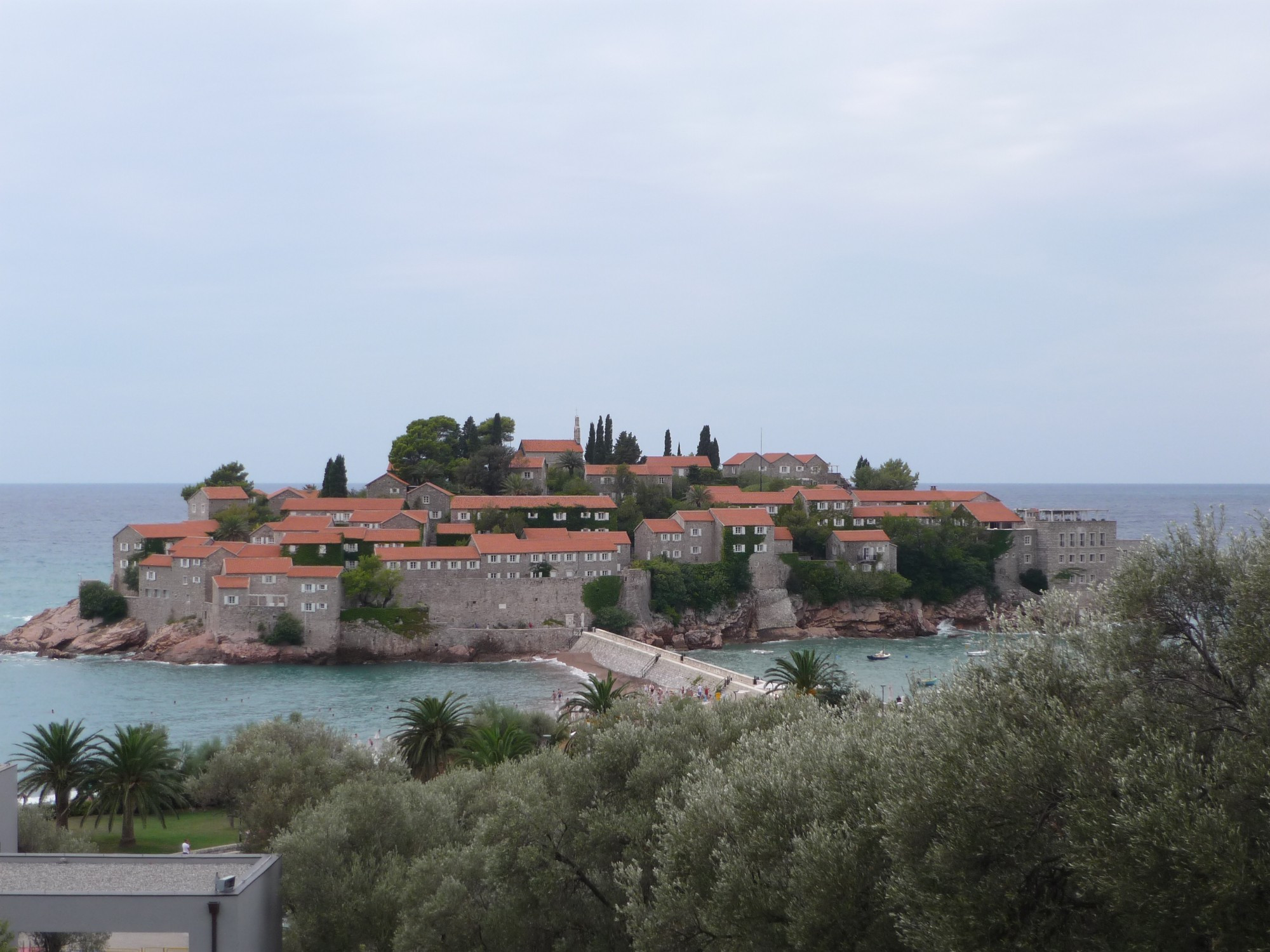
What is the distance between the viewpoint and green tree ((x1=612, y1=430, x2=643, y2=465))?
3187 inches

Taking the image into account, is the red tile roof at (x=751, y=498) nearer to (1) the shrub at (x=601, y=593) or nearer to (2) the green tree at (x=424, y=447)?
(1) the shrub at (x=601, y=593)

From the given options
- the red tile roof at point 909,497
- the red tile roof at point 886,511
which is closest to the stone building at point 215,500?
the red tile roof at point 886,511

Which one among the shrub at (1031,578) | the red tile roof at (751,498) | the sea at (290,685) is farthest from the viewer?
the red tile roof at (751,498)

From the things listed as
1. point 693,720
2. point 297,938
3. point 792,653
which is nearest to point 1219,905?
point 693,720

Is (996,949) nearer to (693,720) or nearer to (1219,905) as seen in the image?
(1219,905)

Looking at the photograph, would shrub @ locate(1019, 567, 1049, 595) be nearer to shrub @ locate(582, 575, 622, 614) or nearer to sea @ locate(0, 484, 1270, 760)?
sea @ locate(0, 484, 1270, 760)

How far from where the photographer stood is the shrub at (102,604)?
5841 cm

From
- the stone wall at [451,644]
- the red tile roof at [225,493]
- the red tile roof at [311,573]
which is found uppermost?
the red tile roof at [225,493]

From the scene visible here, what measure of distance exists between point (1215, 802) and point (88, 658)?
59.4 m

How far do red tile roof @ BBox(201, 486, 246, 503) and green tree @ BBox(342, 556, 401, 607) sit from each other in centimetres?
1827

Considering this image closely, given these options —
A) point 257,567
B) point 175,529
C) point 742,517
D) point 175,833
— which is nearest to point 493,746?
point 175,833

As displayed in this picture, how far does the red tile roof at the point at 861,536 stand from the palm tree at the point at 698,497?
9.74 m

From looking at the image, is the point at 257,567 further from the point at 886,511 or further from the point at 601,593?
the point at 886,511

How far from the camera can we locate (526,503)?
2579 inches
